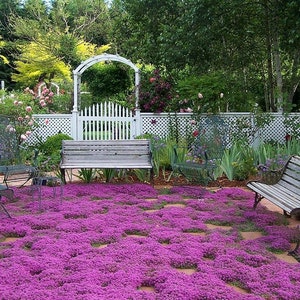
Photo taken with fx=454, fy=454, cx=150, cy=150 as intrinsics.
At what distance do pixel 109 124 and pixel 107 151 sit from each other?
2.81 m

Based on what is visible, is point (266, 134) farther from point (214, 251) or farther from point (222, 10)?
point (214, 251)

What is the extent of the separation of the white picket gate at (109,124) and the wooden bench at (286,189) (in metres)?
5.48

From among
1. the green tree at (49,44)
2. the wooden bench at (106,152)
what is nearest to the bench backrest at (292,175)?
the wooden bench at (106,152)

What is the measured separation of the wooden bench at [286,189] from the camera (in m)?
4.88

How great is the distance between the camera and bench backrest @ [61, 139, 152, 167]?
336 inches

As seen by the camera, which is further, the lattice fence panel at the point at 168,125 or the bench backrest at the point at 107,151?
the lattice fence panel at the point at 168,125

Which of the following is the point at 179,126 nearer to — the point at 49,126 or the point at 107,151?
the point at 107,151

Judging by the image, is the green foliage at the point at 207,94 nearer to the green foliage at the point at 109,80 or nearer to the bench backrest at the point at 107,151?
the bench backrest at the point at 107,151

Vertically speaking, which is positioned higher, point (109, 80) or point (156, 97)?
point (109, 80)

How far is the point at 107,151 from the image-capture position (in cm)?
865

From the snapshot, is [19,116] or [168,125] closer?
[19,116]

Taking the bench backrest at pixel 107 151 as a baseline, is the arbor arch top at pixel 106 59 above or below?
above

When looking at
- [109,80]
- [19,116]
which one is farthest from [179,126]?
[109,80]

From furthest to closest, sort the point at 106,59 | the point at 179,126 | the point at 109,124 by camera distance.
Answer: the point at 106,59, the point at 109,124, the point at 179,126
